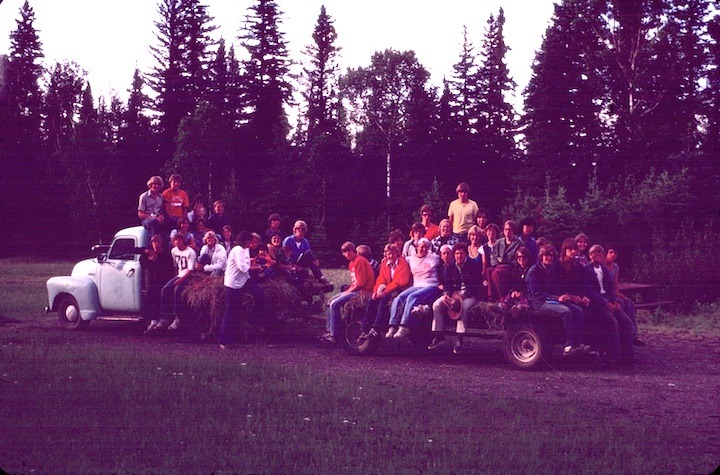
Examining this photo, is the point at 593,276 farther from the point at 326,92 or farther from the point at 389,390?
the point at 326,92

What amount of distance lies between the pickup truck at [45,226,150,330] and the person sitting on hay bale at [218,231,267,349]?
7.88ft

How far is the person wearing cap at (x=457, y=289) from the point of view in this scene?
12.0 meters

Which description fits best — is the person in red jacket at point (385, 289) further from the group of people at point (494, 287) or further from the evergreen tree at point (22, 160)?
the evergreen tree at point (22, 160)

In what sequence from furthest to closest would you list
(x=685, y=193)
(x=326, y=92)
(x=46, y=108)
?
(x=46, y=108) < (x=326, y=92) < (x=685, y=193)

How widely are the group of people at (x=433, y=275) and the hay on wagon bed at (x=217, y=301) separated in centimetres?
19

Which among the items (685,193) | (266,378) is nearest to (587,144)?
(685,193)

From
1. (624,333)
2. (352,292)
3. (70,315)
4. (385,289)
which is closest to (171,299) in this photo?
(70,315)

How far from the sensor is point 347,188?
3416 cm

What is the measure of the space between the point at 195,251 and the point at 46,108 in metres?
31.8

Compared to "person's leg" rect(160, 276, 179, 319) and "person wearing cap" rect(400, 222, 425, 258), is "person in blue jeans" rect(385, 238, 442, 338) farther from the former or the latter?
"person's leg" rect(160, 276, 179, 319)

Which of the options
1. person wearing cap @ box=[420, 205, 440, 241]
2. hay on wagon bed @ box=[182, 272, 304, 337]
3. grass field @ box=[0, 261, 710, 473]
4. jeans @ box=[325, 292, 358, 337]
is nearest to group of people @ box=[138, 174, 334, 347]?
hay on wagon bed @ box=[182, 272, 304, 337]

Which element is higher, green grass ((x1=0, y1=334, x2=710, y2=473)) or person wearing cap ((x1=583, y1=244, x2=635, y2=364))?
person wearing cap ((x1=583, y1=244, x2=635, y2=364))

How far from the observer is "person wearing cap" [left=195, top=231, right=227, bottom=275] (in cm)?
1466

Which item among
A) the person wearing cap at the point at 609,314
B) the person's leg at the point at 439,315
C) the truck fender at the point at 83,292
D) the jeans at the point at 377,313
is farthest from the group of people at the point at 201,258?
the person wearing cap at the point at 609,314
